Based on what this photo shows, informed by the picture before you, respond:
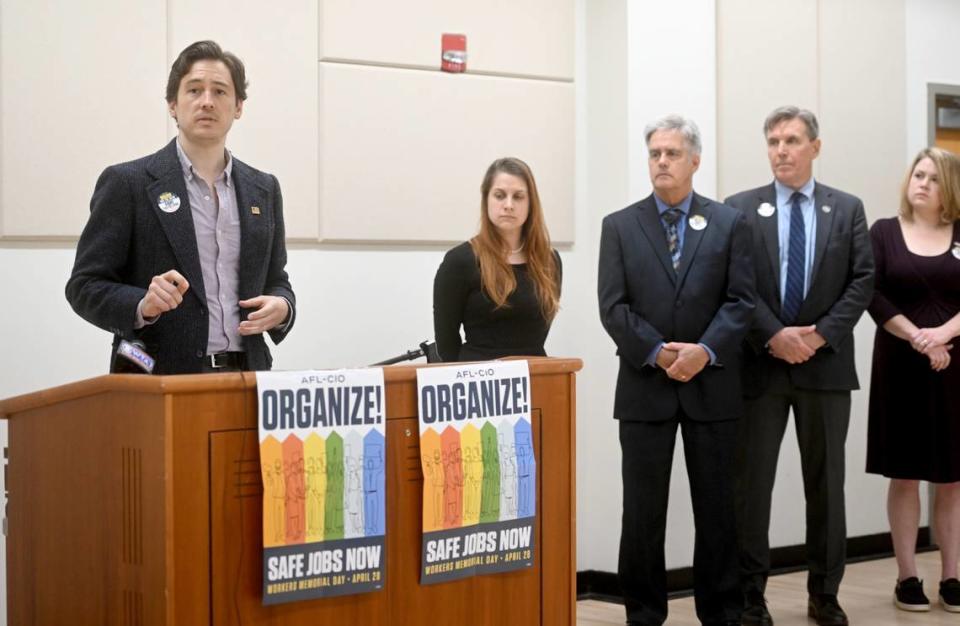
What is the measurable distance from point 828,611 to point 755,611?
284 mm

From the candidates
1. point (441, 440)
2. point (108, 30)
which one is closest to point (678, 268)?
point (441, 440)

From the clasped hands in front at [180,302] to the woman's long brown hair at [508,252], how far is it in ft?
4.27

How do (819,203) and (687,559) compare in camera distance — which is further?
(687,559)

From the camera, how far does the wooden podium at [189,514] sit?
251 centimetres

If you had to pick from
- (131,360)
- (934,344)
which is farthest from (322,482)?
(934,344)

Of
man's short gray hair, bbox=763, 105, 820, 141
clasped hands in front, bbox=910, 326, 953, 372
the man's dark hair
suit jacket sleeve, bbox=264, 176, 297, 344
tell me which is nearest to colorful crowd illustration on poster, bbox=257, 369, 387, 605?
suit jacket sleeve, bbox=264, 176, 297, 344

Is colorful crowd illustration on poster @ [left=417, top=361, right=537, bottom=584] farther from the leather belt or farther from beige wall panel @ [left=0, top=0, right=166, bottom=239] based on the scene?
beige wall panel @ [left=0, top=0, right=166, bottom=239]

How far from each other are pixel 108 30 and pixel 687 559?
334 cm

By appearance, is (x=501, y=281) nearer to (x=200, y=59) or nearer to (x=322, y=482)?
(x=200, y=59)

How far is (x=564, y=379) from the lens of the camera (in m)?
3.19

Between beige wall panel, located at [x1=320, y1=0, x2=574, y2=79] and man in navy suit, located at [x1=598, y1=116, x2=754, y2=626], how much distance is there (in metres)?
1.00

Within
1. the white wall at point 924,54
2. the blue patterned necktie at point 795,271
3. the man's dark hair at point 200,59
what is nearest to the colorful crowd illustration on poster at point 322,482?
the man's dark hair at point 200,59

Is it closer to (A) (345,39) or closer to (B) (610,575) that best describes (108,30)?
(A) (345,39)

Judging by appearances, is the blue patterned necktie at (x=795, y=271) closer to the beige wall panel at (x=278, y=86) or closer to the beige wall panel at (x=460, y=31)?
the beige wall panel at (x=460, y=31)
